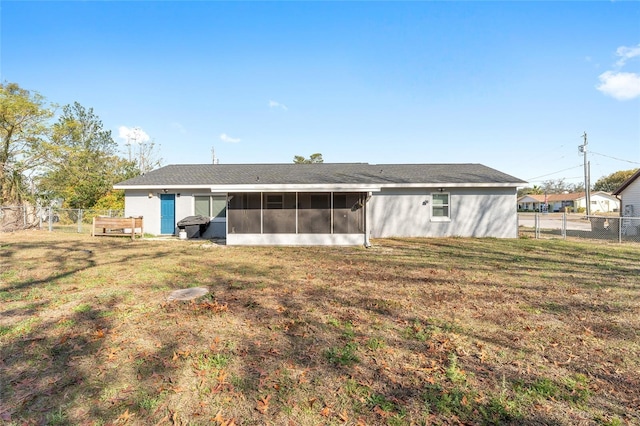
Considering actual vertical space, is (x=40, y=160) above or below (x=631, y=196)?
above

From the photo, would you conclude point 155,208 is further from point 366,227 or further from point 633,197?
point 633,197

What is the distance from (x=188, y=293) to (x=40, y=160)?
2466cm

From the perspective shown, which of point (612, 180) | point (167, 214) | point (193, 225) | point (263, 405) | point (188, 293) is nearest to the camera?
point (263, 405)

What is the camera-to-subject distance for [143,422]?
2477 millimetres

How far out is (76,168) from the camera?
78.3 ft

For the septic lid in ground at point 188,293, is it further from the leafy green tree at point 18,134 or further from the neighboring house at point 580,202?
the neighboring house at point 580,202

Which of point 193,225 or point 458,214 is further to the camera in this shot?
point 458,214

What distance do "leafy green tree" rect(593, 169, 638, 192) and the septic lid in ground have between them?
101931 mm

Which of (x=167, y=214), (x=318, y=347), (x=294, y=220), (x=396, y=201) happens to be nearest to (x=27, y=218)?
(x=167, y=214)

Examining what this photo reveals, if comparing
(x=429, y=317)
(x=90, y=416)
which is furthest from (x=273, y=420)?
(x=429, y=317)

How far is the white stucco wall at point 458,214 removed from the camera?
15102 millimetres

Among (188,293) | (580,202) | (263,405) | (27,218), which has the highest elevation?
(580,202)

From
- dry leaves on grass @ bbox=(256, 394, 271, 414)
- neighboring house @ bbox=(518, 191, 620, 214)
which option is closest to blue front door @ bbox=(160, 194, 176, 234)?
dry leaves on grass @ bbox=(256, 394, 271, 414)

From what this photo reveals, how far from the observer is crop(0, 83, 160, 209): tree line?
1972 cm
